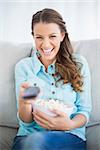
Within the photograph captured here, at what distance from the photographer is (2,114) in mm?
974

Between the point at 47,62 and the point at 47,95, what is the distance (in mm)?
115

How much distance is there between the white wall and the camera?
1.10m

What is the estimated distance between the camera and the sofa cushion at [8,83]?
0.97 m

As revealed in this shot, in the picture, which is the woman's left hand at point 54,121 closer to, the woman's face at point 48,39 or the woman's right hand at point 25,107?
the woman's right hand at point 25,107

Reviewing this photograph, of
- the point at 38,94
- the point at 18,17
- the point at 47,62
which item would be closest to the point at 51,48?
the point at 47,62

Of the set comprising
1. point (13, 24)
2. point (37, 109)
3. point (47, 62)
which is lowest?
point (37, 109)

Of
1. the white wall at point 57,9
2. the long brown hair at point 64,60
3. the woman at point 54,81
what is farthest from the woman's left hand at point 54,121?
the white wall at point 57,9

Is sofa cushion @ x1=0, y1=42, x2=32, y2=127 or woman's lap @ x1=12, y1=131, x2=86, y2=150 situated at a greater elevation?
sofa cushion @ x1=0, y1=42, x2=32, y2=127

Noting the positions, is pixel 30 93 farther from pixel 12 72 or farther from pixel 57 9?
pixel 57 9

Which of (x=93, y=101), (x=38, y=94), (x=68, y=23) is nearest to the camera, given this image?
(x=38, y=94)

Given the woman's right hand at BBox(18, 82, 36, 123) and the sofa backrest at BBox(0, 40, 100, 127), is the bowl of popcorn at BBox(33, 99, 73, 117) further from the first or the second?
the sofa backrest at BBox(0, 40, 100, 127)

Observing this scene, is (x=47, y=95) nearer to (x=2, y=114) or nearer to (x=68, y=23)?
(x=2, y=114)

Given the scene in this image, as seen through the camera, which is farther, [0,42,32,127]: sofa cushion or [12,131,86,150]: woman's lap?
[0,42,32,127]: sofa cushion

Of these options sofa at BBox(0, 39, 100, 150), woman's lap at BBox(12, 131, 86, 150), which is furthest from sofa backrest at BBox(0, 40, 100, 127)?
woman's lap at BBox(12, 131, 86, 150)
